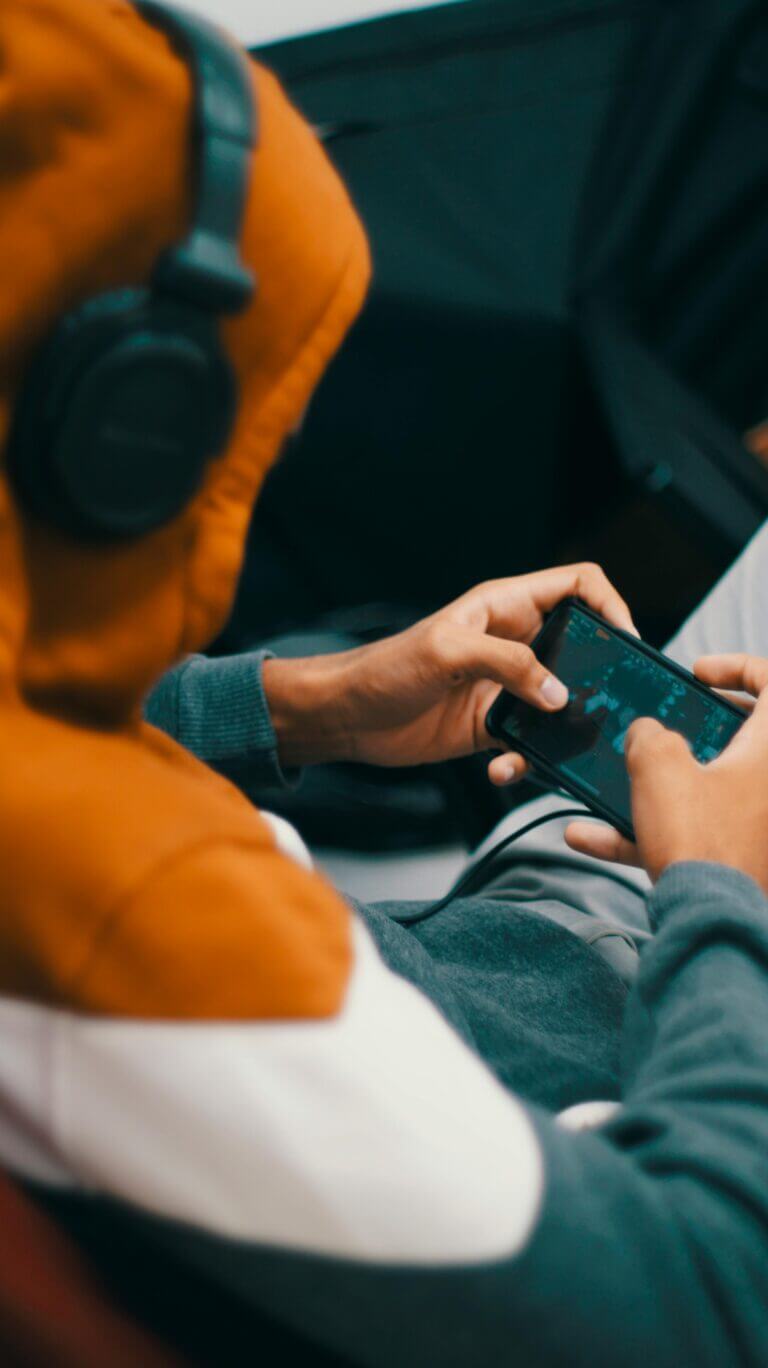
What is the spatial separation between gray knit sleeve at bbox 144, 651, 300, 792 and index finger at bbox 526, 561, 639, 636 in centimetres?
19

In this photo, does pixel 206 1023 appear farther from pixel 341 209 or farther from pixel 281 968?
pixel 341 209

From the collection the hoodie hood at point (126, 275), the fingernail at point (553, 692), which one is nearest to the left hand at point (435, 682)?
the fingernail at point (553, 692)

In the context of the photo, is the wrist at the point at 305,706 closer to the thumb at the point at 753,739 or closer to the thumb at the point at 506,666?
the thumb at the point at 506,666

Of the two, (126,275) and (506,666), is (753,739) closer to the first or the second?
(506,666)

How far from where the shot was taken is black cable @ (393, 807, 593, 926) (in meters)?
0.64

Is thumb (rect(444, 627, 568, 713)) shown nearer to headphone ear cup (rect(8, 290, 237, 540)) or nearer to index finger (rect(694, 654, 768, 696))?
index finger (rect(694, 654, 768, 696))

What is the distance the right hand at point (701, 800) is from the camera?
0.43m

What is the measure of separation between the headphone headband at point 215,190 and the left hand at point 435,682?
1.16 ft

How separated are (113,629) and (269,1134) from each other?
0.15 metres

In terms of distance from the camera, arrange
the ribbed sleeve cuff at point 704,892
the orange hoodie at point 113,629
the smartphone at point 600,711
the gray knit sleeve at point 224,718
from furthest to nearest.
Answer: the gray knit sleeve at point 224,718 → the smartphone at point 600,711 → the ribbed sleeve cuff at point 704,892 → the orange hoodie at point 113,629

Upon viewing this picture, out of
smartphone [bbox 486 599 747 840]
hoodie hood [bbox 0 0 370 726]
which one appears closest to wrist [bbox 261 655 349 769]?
smartphone [bbox 486 599 747 840]

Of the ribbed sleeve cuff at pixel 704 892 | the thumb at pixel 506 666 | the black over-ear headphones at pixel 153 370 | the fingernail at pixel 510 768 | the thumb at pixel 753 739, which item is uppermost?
the black over-ear headphones at pixel 153 370

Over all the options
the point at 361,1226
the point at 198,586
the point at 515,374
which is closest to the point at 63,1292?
the point at 361,1226

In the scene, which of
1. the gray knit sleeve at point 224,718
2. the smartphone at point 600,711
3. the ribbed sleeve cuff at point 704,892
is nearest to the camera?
the ribbed sleeve cuff at point 704,892
